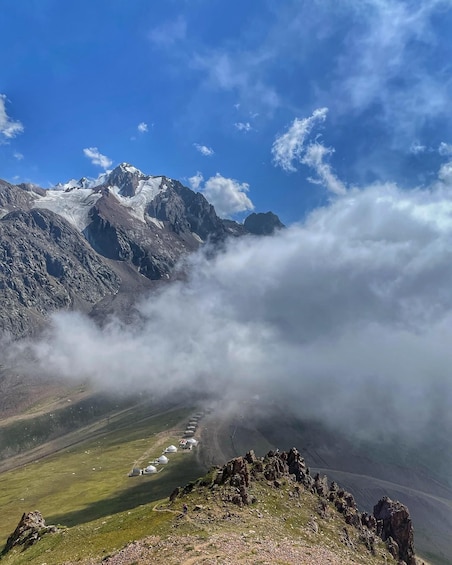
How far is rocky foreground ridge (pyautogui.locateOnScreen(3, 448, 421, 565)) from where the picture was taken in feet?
225

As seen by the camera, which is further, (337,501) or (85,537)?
(337,501)

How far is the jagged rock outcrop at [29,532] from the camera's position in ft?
322

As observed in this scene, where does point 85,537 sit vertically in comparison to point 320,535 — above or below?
above

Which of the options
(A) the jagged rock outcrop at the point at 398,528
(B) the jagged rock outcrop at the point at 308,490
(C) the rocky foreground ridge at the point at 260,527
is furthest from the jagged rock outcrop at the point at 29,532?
(A) the jagged rock outcrop at the point at 398,528

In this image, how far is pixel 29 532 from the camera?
10212 centimetres

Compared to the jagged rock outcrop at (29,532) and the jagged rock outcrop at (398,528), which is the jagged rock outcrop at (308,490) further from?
the jagged rock outcrop at (29,532)

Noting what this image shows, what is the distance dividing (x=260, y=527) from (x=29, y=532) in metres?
56.9

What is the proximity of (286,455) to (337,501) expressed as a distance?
3360 cm

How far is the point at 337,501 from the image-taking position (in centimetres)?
11850

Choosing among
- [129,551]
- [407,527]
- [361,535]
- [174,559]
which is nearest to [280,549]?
[174,559]

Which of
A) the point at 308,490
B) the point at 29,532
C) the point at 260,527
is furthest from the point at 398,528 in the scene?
the point at 29,532

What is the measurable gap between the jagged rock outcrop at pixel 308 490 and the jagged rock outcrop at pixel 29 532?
3009 centimetres

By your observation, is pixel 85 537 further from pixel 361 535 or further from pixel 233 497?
pixel 361 535

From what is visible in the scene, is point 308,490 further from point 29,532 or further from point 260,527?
point 29,532
